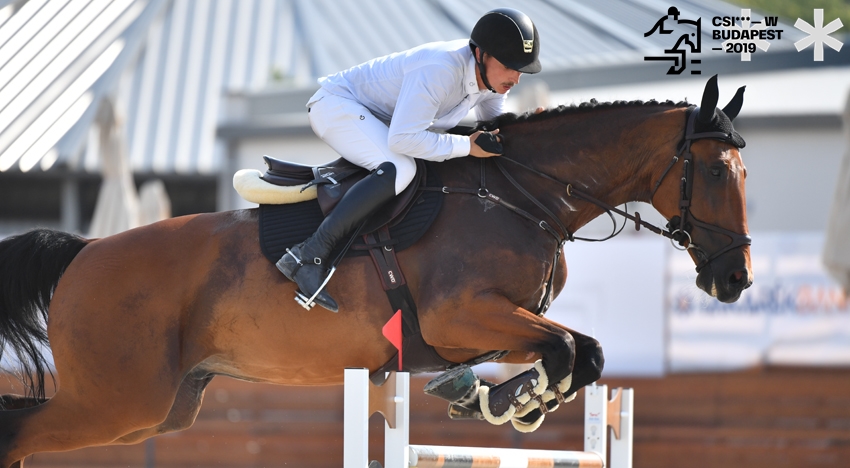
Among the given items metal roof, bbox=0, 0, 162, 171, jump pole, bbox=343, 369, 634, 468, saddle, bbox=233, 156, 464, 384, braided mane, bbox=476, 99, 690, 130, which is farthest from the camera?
metal roof, bbox=0, 0, 162, 171

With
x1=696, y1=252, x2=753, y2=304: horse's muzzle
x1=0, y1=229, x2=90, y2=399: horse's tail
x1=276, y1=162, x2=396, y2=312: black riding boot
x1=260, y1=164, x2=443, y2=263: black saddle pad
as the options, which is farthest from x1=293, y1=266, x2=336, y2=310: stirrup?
x1=696, y1=252, x2=753, y2=304: horse's muzzle

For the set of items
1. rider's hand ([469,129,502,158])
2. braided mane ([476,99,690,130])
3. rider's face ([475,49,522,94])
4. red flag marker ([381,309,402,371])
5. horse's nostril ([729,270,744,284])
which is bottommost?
red flag marker ([381,309,402,371])

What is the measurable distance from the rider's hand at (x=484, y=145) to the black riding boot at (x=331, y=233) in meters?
0.43

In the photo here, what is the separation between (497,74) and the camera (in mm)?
4758

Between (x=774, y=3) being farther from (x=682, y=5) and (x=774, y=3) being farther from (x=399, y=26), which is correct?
(x=399, y=26)

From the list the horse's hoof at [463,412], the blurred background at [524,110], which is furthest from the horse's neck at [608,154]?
the horse's hoof at [463,412]

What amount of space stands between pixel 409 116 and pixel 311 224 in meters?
0.74

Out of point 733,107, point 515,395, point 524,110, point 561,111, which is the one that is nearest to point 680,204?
point 733,107

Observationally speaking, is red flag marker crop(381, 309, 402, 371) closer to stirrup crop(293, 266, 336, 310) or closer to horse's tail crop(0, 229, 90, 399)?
stirrup crop(293, 266, 336, 310)

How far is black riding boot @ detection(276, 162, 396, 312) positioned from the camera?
15.0 feet

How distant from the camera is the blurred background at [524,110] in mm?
10305

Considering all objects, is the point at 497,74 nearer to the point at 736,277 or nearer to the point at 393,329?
Result: the point at 393,329

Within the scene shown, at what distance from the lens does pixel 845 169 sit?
8219mm

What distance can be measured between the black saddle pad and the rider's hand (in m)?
0.25
